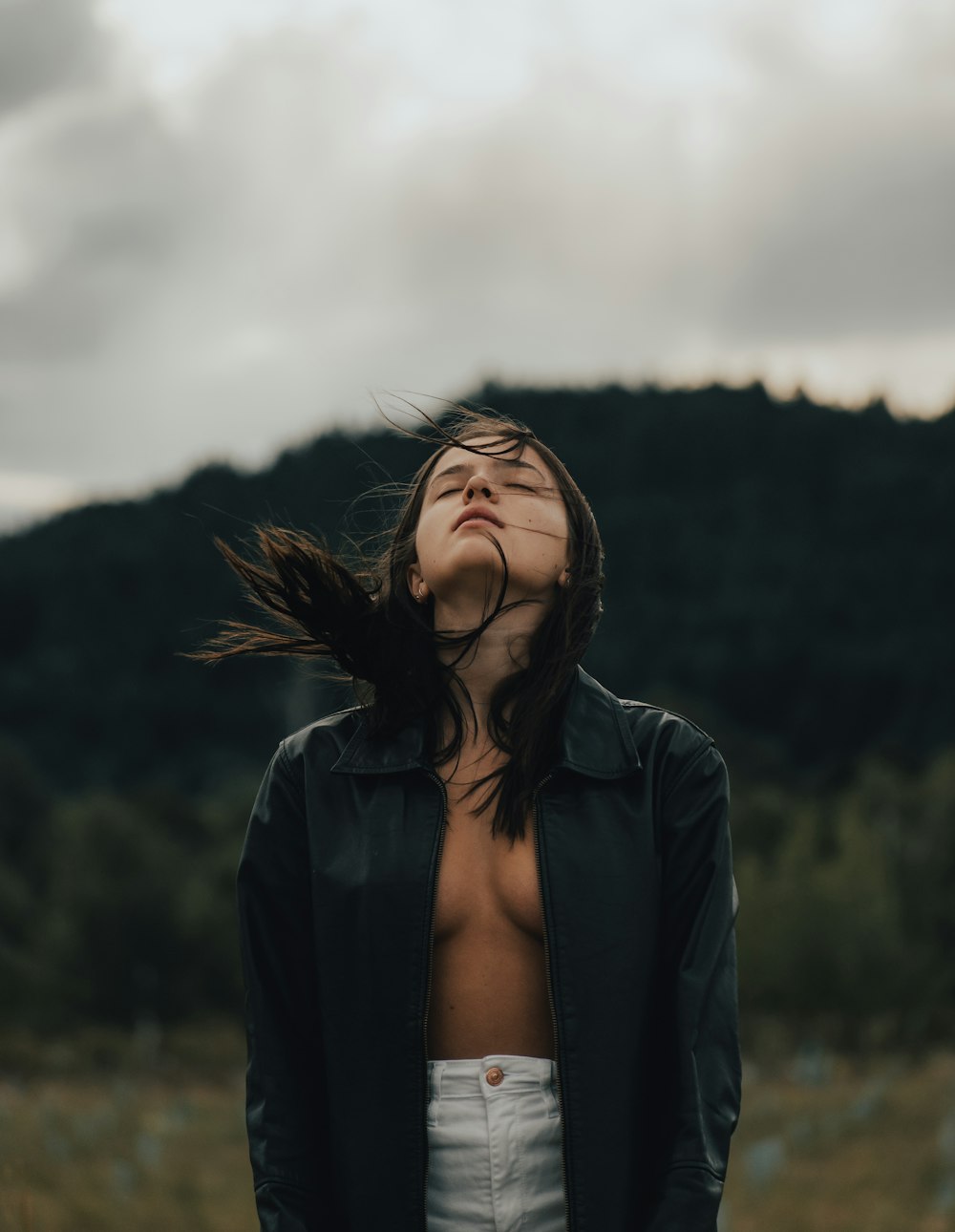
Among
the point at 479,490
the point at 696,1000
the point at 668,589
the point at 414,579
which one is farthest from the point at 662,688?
the point at 696,1000

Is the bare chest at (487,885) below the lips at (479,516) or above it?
below

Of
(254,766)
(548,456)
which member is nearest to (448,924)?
(548,456)

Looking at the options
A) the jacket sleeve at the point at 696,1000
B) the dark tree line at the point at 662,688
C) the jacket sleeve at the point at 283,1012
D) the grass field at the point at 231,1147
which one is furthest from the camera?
the dark tree line at the point at 662,688

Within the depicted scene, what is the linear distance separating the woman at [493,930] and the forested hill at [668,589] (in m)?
71.2

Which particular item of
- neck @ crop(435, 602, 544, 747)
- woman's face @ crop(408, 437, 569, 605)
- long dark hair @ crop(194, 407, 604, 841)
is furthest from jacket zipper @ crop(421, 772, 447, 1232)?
woman's face @ crop(408, 437, 569, 605)

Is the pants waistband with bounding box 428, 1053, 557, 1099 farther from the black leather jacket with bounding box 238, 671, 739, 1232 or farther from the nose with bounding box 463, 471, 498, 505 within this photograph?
the nose with bounding box 463, 471, 498, 505

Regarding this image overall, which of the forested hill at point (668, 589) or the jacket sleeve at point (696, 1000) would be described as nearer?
the jacket sleeve at point (696, 1000)

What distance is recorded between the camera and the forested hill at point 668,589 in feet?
270

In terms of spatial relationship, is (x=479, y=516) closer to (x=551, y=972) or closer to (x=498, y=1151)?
(x=551, y=972)

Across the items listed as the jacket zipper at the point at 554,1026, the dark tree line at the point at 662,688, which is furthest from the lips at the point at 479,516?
the dark tree line at the point at 662,688

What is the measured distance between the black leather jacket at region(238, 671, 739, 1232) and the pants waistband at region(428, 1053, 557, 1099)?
51 millimetres

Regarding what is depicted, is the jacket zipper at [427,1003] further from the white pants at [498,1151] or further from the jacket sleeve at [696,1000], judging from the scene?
the jacket sleeve at [696,1000]

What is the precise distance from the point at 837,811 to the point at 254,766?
38024 mm

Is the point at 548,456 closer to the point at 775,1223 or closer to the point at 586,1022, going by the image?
the point at 586,1022
